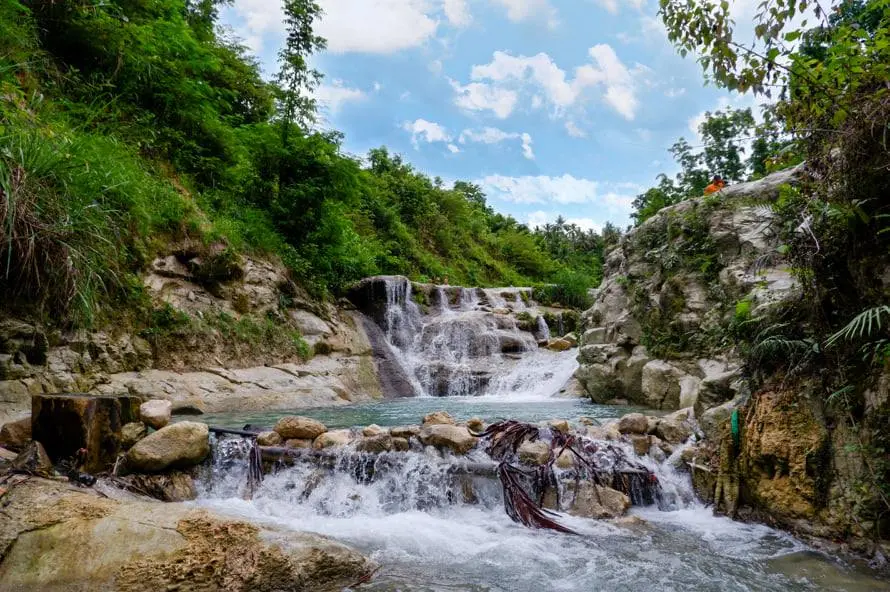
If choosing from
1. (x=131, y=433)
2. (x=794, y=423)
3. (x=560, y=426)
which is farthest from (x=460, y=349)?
(x=794, y=423)

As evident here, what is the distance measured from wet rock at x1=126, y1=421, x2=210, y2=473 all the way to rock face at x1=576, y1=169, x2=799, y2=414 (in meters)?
7.23

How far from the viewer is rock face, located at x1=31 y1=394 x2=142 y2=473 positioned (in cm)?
384

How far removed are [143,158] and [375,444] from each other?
8.74 metres

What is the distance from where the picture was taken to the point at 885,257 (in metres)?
3.12

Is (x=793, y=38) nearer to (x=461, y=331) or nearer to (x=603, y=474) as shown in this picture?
(x=603, y=474)

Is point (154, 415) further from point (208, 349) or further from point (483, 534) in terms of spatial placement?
point (208, 349)

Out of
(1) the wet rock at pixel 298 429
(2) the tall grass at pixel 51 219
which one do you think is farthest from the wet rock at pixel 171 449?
(2) the tall grass at pixel 51 219

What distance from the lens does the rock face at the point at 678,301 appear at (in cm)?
852

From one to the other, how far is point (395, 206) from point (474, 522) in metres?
22.0

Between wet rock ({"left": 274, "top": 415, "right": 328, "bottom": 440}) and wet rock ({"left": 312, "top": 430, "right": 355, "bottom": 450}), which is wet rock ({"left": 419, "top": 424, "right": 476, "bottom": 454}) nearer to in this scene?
wet rock ({"left": 312, "top": 430, "right": 355, "bottom": 450})

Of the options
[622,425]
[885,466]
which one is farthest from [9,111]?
[885,466]

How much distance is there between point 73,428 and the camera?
12.7 feet

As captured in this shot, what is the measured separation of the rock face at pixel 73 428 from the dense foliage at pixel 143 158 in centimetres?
137

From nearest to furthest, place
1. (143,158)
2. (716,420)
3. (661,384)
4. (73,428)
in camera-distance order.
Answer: (73,428) → (716,420) → (661,384) → (143,158)
